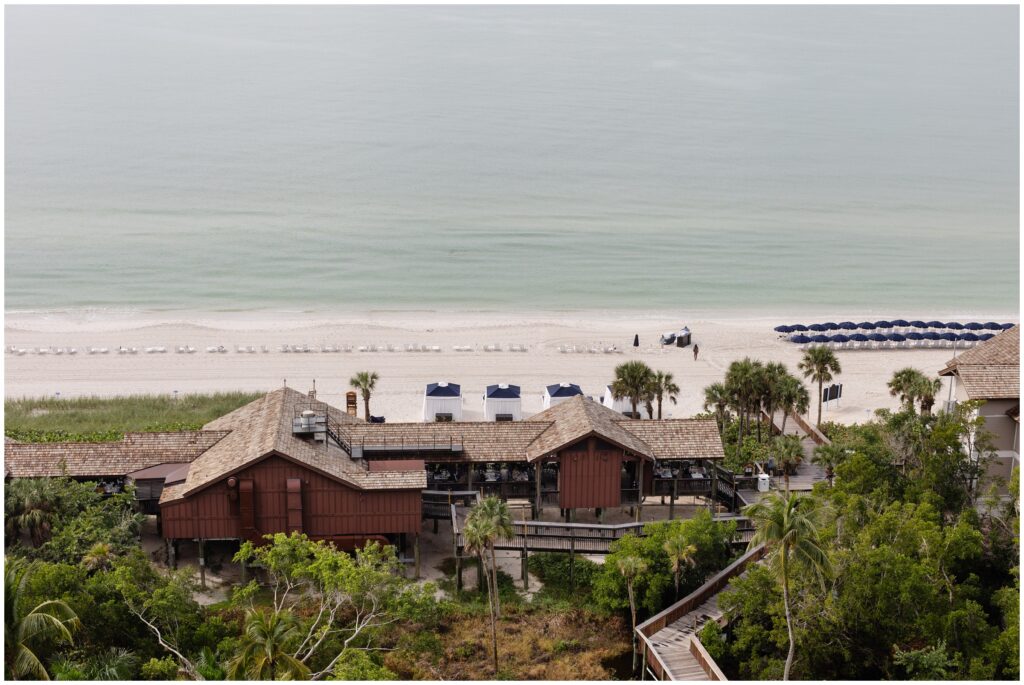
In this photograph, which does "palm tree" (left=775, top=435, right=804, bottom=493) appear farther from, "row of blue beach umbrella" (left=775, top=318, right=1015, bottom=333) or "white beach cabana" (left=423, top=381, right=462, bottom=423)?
"row of blue beach umbrella" (left=775, top=318, right=1015, bottom=333)

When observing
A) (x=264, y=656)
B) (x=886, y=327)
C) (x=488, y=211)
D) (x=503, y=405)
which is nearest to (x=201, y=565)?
(x=264, y=656)

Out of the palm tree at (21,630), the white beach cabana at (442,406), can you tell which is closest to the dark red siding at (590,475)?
the white beach cabana at (442,406)

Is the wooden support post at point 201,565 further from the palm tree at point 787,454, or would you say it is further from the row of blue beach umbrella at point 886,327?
the row of blue beach umbrella at point 886,327

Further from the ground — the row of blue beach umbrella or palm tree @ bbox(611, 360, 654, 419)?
the row of blue beach umbrella

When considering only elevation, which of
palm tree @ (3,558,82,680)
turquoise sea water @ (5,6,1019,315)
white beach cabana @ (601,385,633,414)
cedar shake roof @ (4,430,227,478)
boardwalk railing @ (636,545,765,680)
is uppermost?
turquoise sea water @ (5,6,1019,315)

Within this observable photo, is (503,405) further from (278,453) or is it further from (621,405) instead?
(278,453)

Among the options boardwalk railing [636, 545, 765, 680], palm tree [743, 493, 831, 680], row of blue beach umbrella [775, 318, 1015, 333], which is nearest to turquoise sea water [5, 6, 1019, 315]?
row of blue beach umbrella [775, 318, 1015, 333]

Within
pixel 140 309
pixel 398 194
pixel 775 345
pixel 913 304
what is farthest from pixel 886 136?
pixel 140 309

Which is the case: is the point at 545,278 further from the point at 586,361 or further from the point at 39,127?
the point at 39,127
